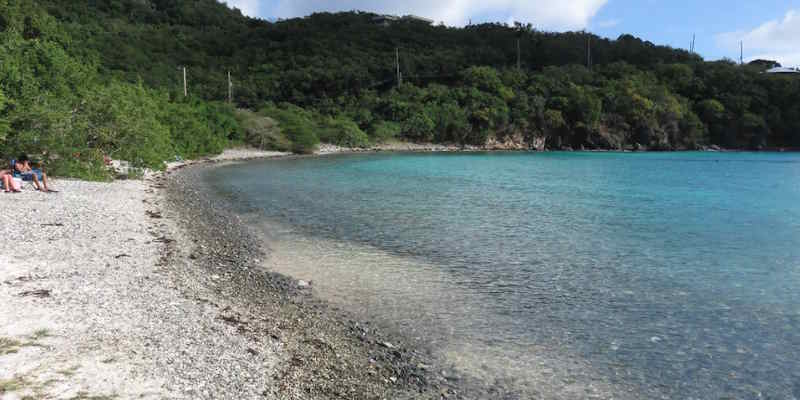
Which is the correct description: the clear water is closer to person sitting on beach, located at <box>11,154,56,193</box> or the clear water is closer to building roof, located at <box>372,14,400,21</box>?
person sitting on beach, located at <box>11,154,56,193</box>

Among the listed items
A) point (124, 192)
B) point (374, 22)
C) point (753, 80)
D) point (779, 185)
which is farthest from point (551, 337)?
point (374, 22)

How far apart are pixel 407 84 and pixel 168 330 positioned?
89677 mm

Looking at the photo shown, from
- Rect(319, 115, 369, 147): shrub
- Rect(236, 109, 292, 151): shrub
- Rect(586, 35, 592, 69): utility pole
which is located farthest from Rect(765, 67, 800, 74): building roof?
Rect(236, 109, 292, 151): shrub

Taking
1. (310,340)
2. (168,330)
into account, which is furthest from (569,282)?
(168,330)

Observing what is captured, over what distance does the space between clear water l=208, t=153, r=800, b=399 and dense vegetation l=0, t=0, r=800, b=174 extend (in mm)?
31339

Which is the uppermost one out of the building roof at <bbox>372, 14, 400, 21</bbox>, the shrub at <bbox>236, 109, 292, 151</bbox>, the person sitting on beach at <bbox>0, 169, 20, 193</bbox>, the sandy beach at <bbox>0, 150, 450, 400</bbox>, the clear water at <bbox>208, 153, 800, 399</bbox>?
the building roof at <bbox>372, 14, 400, 21</bbox>

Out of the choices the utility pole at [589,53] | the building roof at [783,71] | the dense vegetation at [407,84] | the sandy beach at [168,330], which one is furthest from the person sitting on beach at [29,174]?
the building roof at [783,71]

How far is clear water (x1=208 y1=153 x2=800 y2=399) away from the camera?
6.78 metres

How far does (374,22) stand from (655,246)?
13204cm

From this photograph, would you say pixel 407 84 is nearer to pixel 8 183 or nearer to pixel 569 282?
pixel 8 183

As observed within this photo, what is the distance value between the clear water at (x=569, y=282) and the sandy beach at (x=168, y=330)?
845 millimetres

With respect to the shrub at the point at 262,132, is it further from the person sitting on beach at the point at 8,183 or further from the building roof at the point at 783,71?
the building roof at the point at 783,71

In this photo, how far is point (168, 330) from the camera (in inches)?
261

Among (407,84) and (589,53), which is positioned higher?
(589,53)
